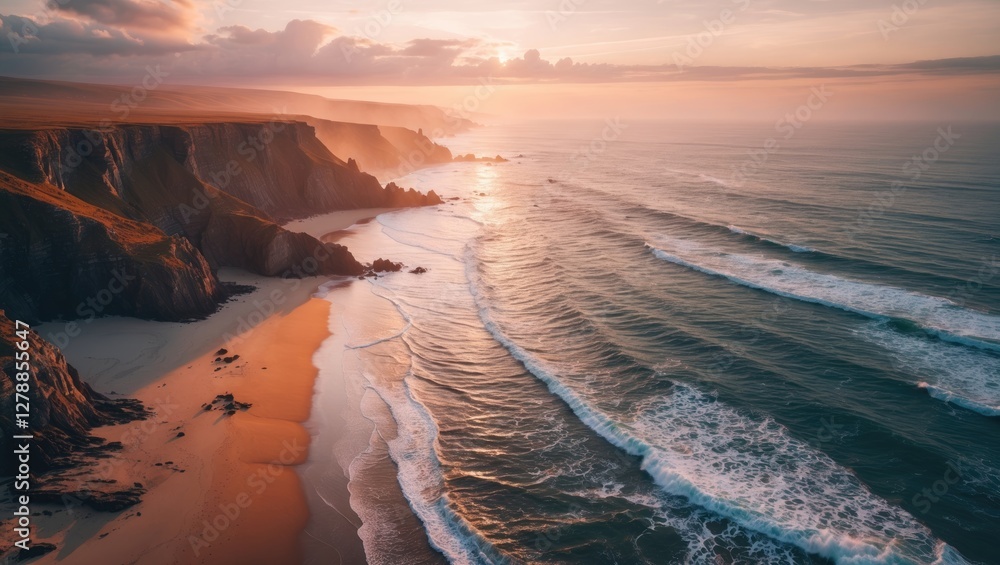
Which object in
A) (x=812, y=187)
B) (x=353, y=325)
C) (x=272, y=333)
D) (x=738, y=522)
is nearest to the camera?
(x=738, y=522)

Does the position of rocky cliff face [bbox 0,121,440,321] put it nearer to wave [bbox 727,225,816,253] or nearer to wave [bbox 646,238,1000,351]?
wave [bbox 646,238,1000,351]

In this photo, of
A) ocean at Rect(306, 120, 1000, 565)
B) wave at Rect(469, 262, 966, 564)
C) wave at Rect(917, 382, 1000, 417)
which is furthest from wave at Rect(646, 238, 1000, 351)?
wave at Rect(469, 262, 966, 564)

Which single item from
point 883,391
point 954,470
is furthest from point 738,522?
point 883,391

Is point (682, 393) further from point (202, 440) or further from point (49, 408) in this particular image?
point (49, 408)

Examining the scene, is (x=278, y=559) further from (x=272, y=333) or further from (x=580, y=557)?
(x=272, y=333)

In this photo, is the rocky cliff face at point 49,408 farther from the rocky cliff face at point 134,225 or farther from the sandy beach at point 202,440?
the rocky cliff face at point 134,225

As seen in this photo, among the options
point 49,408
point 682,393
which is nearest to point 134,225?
point 49,408
